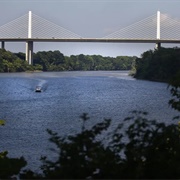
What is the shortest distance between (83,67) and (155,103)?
5765 centimetres

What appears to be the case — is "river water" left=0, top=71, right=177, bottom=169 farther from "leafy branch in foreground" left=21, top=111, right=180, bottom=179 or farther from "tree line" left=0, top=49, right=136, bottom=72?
"tree line" left=0, top=49, right=136, bottom=72

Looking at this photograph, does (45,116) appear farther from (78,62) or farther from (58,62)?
(78,62)

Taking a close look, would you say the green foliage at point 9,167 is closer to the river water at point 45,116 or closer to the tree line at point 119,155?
the tree line at point 119,155

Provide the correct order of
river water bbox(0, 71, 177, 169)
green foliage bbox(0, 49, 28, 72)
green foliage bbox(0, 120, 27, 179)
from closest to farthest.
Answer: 1. green foliage bbox(0, 120, 27, 179)
2. river water bbox(0, 71, 177, 169)
3. green foliage bbox(0, 49, 28, 72)

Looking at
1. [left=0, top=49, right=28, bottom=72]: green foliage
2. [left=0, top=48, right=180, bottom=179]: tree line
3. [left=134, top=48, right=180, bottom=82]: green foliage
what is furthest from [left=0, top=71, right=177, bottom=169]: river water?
[left=0, top=49, right=28, bottom=72]: green foliage

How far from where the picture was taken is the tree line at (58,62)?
52.1 metres

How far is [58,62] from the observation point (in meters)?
65.8

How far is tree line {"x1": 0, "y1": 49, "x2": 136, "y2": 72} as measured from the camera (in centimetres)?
5209

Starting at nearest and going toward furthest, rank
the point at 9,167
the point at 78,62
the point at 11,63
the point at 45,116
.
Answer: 1. the point at 9,167
2. the point at 45,116
3. the point at 11,63
4. the point at 78,62

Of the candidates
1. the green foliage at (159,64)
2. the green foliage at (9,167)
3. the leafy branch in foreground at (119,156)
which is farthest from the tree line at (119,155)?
the green foliage at (159,64)

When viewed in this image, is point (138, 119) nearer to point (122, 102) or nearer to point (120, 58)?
point (122, 102)

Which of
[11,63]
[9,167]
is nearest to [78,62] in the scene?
[11,63]

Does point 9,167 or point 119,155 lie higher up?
point 119,155

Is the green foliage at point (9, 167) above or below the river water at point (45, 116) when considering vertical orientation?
above
